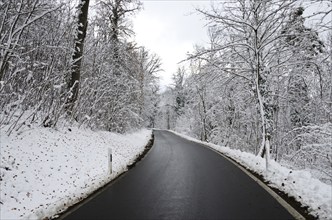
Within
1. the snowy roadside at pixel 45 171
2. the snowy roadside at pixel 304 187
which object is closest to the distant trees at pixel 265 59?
the snowy roadside at pixel 304 187

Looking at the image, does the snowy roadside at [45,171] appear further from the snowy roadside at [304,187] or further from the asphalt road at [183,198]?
the snowy roadside at [304,187]

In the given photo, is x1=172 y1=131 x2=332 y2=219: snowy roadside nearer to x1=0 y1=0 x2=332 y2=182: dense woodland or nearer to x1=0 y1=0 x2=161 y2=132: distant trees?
x1=0 y1=0 x2=332 y2=182: dense woodland

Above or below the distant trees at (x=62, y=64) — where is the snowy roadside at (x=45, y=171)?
below

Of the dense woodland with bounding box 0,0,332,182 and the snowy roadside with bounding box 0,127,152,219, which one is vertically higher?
the dense woodland with bounding box 0,0,332,182

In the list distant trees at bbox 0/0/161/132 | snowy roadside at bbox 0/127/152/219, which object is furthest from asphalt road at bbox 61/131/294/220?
distant trees at bbox 0/0/161/132

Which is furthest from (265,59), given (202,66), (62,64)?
(62,64)

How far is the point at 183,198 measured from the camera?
767 cm

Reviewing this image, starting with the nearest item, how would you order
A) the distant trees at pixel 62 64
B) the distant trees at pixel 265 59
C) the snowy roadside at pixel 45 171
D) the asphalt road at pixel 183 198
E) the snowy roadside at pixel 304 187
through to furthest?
the snowy roadside at pixel 304 187 → the asphalt road at pixel 183 198 → the snowy roadside at pixel 45 171 → the distant trees at pixel 62 64 → the distant trees at pixel 265 59

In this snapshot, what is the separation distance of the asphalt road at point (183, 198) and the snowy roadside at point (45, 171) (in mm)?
621

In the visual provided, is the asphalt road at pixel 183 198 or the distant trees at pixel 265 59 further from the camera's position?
the distant trees at pixel 265 59

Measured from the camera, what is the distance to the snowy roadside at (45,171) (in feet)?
23.3

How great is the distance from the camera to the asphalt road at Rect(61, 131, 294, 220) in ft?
20.9

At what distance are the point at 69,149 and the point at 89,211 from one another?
5686 mm

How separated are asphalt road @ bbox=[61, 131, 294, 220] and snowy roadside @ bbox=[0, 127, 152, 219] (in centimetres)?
62
